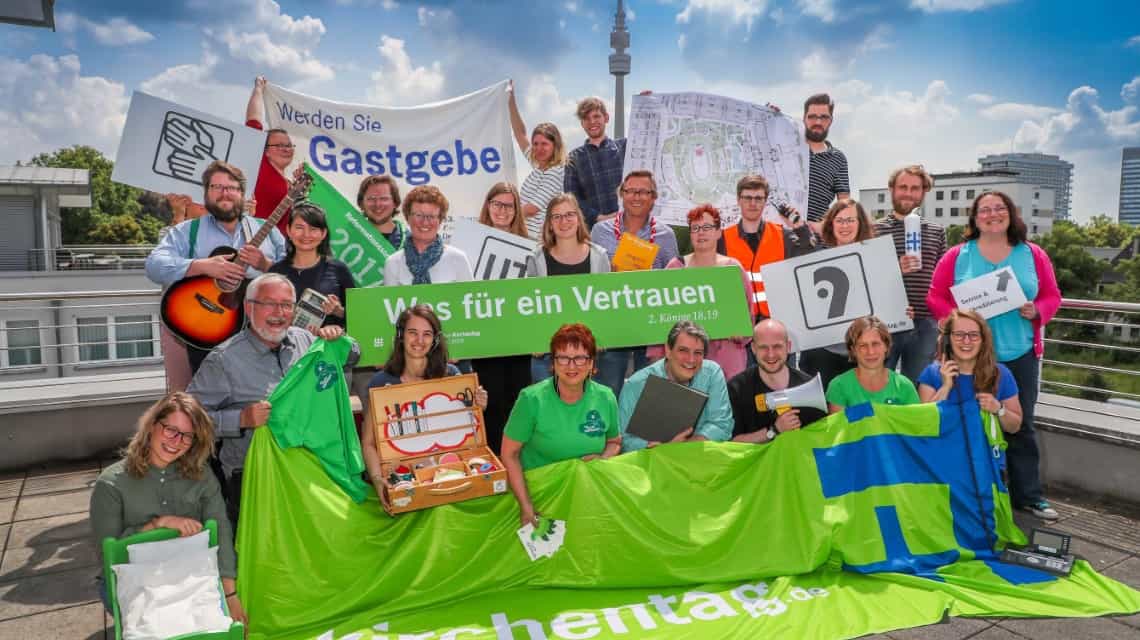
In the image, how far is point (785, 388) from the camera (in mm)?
4562

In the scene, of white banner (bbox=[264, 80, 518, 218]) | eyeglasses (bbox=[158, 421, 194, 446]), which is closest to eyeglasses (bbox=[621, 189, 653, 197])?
white banner (bbox=[264, 80, 518, 218])

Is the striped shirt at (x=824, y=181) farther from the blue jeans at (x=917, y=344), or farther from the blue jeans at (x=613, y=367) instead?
the blue jeans at (x=613, y=367)

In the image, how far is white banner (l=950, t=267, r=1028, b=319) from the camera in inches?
204

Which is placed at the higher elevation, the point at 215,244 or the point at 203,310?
the point at 215,244

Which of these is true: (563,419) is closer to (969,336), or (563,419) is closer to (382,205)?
(382,205)

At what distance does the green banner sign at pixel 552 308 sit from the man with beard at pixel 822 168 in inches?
64.3

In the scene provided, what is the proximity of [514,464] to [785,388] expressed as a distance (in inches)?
65.0

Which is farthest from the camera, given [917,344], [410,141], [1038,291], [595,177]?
[410,141]

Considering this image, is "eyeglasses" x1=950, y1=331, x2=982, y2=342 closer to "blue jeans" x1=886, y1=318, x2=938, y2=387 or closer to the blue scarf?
"blue jeans" x1=886, y1=318, x2=938, y2=387

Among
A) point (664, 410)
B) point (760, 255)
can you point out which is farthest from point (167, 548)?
point (760, 255)

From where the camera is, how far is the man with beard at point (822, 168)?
647cm

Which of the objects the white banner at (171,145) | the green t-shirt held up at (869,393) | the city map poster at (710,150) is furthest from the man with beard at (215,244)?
the green t-shirt held up at (869,393)

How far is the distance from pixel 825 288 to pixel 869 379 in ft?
3.00

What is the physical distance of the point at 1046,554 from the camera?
14.4 ft
